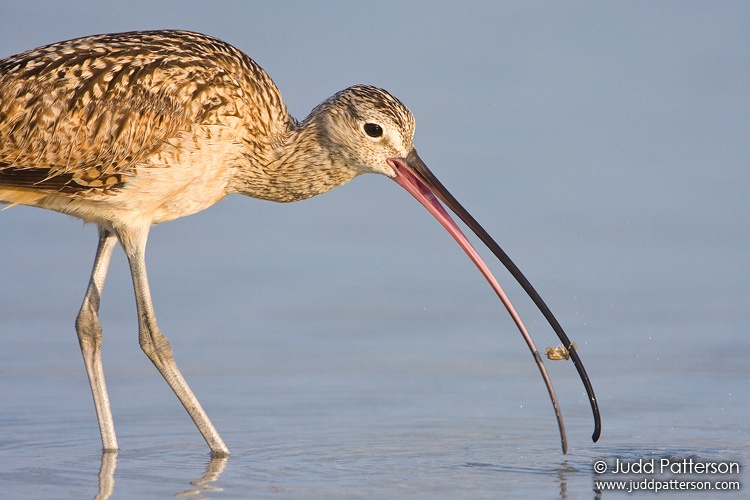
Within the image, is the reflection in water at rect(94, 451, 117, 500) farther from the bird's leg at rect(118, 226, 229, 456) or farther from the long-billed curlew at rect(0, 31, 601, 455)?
the bird's leg at rect(118, 226, 229, 456)

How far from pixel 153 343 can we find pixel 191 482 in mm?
1814

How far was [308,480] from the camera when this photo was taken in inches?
356

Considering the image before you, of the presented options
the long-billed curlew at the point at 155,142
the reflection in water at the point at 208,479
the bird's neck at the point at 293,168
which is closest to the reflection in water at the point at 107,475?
the long-billed curlew at the point at 155,142

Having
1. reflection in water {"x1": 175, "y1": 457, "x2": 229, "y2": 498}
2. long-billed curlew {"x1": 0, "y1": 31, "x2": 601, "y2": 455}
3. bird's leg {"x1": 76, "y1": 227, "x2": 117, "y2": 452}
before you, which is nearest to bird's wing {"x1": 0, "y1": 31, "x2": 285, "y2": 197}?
long-billed curlew {"x1": 0, "y1": 31, "x2": 601, "y2": 455}

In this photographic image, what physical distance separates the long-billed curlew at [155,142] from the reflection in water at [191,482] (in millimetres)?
211

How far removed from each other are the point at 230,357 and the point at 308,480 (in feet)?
10.7

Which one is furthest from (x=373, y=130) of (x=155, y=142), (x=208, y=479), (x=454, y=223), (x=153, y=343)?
(x=208, y=479)

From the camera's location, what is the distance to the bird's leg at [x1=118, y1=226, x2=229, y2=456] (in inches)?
390

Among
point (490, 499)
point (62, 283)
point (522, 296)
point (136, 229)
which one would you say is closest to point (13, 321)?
point (62, 283)

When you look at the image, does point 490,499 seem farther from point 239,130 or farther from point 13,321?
point 13,321

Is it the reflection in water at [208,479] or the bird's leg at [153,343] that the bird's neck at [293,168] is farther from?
the reflection in water at [208,479]

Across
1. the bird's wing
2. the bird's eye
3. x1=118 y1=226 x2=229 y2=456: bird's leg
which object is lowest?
x1=118 y1=226 x2=229 y2=456: bird's leg

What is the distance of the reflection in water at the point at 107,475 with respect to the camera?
8.71 meters

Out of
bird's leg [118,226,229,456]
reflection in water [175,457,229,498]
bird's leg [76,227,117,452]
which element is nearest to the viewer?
reflection in water [175,457,229,498]
